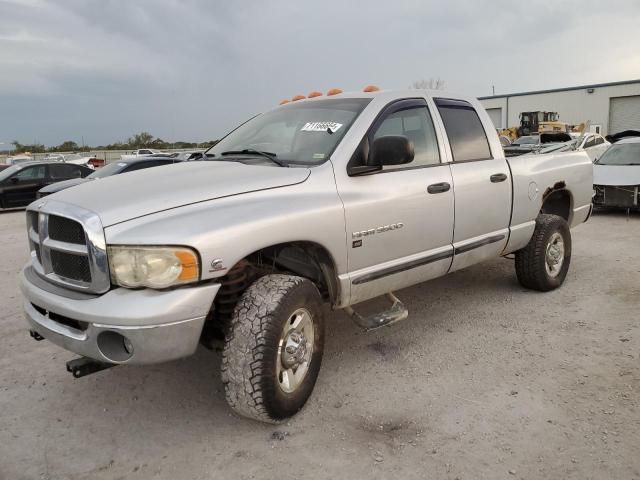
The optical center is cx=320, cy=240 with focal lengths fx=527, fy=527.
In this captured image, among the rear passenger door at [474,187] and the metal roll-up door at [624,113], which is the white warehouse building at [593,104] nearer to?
the metal roll-up door at [624,113]

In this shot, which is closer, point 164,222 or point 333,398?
point 164,222

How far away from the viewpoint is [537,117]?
31.4 m

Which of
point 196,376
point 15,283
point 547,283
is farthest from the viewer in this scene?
point 15,283

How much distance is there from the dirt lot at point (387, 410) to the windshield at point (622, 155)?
7.41 m

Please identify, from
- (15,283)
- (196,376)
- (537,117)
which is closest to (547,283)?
(196,376)

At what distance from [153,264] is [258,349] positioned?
2.26 ft

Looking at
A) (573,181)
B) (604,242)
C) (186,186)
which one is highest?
(186,186)

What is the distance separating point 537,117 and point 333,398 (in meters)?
32.0

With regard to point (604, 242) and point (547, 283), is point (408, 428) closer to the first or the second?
point (547, 283)

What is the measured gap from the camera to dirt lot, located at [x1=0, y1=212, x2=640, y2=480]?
2.65 metres

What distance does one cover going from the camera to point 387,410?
3145 millimetres

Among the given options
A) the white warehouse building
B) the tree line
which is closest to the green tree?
the tree line

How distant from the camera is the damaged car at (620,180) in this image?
9.85 meters

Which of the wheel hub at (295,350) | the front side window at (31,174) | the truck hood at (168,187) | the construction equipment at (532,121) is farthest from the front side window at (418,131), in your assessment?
the construction equipment at (532,121)
